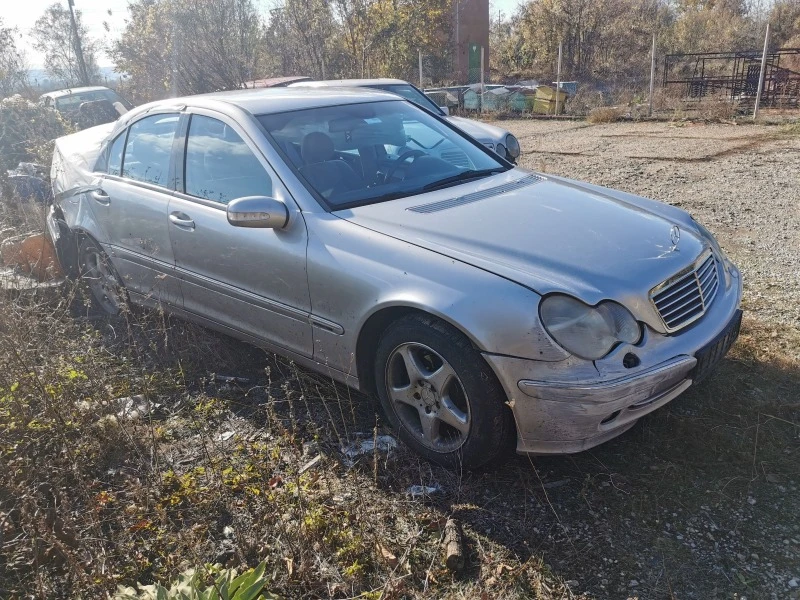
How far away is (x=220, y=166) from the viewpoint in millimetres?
3799

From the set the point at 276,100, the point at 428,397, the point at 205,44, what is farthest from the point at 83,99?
the point at 428,397

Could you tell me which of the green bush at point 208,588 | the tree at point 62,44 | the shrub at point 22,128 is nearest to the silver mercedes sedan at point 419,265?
the green bush at point 208,588

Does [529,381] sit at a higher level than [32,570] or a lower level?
higher

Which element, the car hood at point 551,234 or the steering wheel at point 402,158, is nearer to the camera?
the car hood at point 551,234

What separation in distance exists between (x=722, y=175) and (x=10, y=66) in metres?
17.0

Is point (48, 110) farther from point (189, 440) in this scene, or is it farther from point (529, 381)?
point (529, 381)

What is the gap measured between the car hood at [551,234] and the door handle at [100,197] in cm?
212

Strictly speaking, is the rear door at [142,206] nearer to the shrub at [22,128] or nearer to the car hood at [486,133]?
the car hood at [486,133]

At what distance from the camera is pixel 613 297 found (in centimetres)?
270

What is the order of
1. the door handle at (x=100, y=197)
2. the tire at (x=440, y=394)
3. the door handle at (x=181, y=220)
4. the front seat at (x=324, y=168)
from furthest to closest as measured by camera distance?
the door handle at (x=100, y=197) → the door handle at (x=181, y=220) → the front seat at (x=324, y=168) → the tire at (x=440, y=394)

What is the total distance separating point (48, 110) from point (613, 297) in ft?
29.7

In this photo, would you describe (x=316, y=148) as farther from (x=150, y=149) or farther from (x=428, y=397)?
(x=428, y=397)

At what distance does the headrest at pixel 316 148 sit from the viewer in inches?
142

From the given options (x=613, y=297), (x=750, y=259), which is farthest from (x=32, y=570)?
(x=750, y=259)
